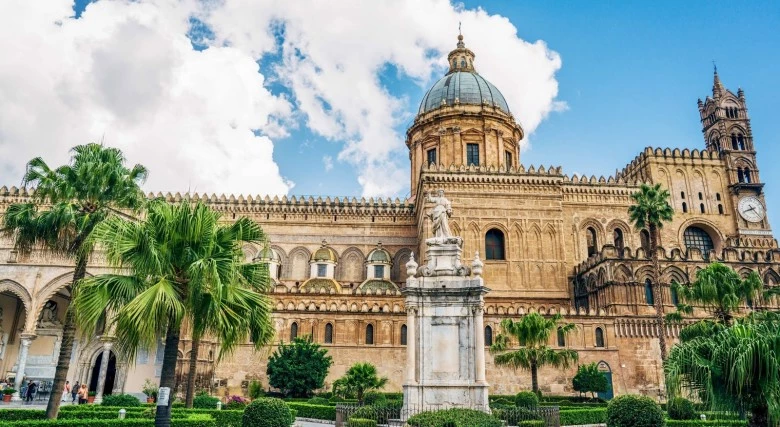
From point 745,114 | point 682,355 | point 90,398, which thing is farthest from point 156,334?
point 745,114

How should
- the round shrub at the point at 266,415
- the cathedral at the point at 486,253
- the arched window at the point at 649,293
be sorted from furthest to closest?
the arched window at the point at 649,293 → the cathedral at the point at 486,253 → the round shrub at the point at 266,415

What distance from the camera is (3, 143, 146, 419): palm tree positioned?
49.0 ft

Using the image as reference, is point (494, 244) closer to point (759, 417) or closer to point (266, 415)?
point (266, 415)

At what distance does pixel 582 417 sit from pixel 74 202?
16350 mm

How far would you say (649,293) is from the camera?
1196 inches

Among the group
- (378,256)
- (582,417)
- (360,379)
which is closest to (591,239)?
(378,256)

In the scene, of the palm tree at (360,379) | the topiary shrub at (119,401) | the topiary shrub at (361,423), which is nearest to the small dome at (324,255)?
the palm tree at (360,379)

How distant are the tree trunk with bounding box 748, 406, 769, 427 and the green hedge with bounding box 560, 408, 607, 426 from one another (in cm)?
962

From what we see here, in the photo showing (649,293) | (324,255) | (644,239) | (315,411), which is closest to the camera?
(315,411)

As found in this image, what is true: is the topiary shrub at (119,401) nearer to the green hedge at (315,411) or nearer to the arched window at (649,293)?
the green hedge at (315,411)

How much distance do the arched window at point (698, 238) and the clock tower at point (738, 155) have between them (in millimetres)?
1348

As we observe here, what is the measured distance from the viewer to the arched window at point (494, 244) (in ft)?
111

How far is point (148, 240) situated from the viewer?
37.2 feet

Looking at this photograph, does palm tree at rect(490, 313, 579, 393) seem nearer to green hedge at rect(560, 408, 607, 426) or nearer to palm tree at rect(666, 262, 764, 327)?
green hedge at rect(560, 408, 607, 426)
